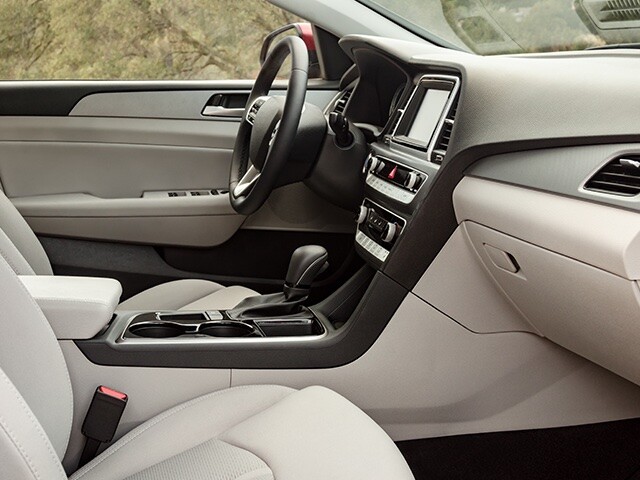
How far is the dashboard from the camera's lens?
100cm

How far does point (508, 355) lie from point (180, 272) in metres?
1.11

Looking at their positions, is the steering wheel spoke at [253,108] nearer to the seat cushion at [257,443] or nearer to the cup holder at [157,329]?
the cup holder at [157,329]

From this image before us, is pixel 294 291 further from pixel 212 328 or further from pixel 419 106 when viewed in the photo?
pixel 419 106

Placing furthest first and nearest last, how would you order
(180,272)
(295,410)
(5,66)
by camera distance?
(5,66), (180,272), (295,410)

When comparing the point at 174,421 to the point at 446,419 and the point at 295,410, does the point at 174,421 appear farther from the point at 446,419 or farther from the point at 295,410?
the point at 446,419

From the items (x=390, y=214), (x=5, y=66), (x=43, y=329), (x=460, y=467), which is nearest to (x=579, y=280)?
(x=390, y=214)

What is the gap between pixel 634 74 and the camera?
3.66ft

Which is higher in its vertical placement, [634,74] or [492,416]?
[634,74]

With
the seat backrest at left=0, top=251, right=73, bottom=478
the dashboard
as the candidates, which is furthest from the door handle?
the seat backrest at left=0, top=251, right=73, bottom=478

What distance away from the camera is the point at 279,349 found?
4.41 feet

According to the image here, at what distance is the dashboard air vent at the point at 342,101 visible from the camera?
1997 mm

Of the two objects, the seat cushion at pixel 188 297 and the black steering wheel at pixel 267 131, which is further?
the seat cushion at pixel 188 297

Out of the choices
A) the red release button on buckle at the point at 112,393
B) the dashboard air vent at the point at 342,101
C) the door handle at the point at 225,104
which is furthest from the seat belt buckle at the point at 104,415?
the door handle at the point at 225,104

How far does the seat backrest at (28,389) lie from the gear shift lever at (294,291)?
0.51m
